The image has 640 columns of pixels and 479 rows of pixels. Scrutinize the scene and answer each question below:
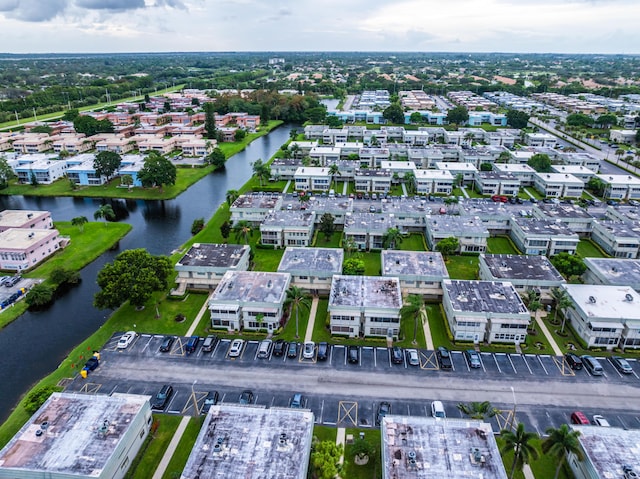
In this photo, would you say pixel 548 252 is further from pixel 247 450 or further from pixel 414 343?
pixel 247 450

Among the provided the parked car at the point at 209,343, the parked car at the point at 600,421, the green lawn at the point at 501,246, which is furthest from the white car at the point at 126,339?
the green lawn at the point at 501,246

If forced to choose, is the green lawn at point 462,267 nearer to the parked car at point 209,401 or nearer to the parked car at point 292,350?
the parked car at point 292,350

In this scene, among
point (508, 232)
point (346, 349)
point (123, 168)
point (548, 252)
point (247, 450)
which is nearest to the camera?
point (247, 450)

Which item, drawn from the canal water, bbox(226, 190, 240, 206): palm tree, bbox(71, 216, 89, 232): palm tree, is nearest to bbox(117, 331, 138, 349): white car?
the canal water

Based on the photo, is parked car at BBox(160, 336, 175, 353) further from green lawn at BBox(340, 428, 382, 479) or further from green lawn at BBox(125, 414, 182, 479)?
green lawn at BBox(340, 428, 382, 479)

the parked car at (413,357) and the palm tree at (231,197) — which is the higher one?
the palm tree at (231,197)

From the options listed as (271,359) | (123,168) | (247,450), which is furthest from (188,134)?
(247,450)
